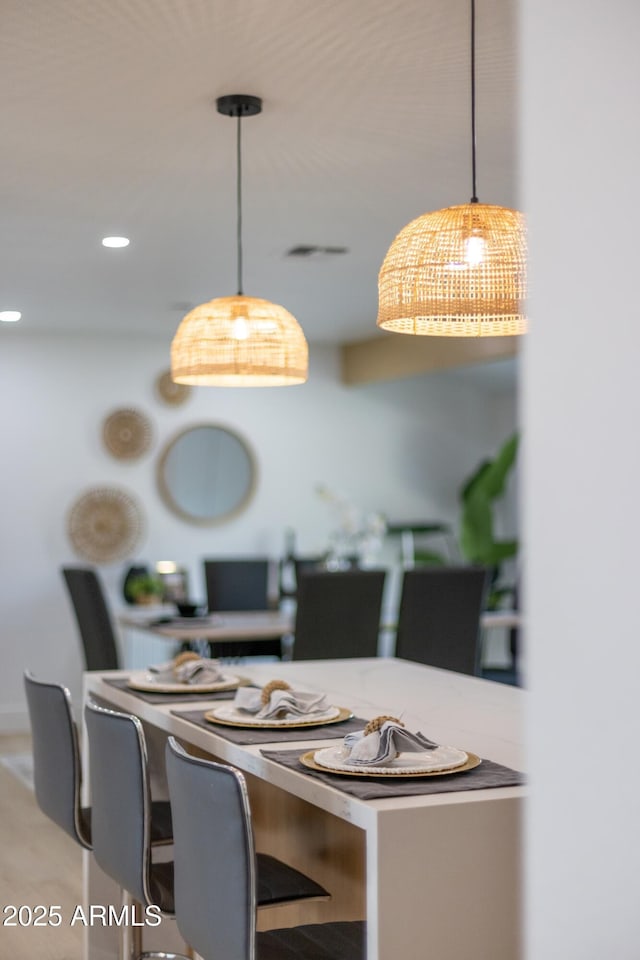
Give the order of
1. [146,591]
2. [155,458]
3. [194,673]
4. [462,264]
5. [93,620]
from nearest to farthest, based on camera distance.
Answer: [462,264], [194,673], [93,620], [146,591], [155,458]

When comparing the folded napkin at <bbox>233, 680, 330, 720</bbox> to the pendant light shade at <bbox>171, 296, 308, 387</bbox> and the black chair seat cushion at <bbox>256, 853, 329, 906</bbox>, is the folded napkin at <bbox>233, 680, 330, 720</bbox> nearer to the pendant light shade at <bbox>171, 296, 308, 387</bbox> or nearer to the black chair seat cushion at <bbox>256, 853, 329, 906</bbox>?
the black chair seat cushion at <bbox>256, 853, 329, 906</bbox>

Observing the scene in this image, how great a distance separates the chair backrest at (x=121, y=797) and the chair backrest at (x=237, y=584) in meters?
4.16

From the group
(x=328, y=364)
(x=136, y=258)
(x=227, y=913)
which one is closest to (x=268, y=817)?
(x=227, y=913)

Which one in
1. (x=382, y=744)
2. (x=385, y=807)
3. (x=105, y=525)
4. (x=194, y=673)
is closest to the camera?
(x=385, y=807)

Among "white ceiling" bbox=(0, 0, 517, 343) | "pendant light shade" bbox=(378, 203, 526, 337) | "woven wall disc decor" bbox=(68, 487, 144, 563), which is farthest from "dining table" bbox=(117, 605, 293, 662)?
"pendant light shade" bbox=(378, 203, 526, 337)

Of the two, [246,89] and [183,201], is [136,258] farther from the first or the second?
Answer: [246,89]

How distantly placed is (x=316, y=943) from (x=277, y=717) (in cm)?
50

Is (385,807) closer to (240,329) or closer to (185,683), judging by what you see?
(185,683)

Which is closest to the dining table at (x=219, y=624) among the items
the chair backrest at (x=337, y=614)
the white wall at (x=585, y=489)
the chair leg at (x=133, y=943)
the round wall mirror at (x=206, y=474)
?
the chair backrest at (x=337, y=614)

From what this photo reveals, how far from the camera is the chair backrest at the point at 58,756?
2691mm

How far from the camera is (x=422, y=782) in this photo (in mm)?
1794

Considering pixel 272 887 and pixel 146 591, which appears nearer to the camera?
pixel 272 887

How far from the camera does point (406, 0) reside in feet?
8.11

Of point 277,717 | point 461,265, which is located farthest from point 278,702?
point 461,265
